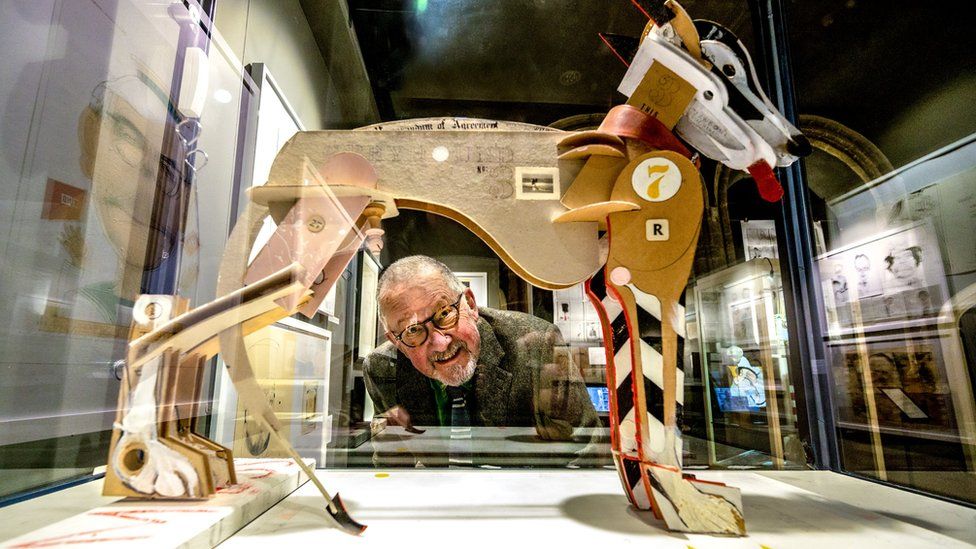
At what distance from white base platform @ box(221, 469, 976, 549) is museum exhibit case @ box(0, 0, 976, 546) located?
0.04 m

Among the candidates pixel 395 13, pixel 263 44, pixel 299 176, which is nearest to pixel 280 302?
pixel 299 176

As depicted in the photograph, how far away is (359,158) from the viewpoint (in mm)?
818

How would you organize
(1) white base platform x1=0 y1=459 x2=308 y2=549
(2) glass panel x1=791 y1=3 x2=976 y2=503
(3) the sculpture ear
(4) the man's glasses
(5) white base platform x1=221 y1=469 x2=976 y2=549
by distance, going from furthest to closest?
(4) the man's glasses, (2) glass panel x1=791 y1=3 x2=976 y2=503, (3) the sculpture ear, (5) white base platform x1=221 y1=469 x2=976 y2=549, (1) white base platform x1=0 y1=459 x2=308 y2=549

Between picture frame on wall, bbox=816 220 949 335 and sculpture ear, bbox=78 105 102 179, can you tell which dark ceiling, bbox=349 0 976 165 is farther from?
sculpture ear, bbox=78 105 102 179

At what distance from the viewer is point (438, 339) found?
123cm

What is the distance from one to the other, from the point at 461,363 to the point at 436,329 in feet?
0.39

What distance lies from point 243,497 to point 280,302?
1.07ft

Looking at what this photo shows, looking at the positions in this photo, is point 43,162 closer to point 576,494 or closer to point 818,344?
point 576,494

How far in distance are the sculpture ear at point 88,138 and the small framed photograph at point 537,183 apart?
0.77 meters

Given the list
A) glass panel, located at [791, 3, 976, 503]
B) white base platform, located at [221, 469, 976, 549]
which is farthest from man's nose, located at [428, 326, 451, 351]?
glass panel, located at [791, 3, 976, 503]

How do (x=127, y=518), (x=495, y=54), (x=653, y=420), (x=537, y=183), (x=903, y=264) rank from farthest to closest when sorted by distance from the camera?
1. (x=495, y=54)
2. (x=903, y=264)
3. (x=537, y=183)
4. (x=653, y=420)
5. (x=127, y=518)

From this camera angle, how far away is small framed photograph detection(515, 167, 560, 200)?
32.9 inches

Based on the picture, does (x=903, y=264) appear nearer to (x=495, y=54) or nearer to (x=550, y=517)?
(x=550, y=517)

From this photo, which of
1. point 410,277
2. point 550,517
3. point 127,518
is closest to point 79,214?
point 127,518
